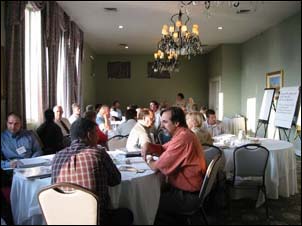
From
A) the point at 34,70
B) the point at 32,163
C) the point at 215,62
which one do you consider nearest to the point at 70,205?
the point at 32,163

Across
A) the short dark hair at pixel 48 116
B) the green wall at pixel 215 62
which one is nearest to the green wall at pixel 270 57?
the green wall at pixel 215 62

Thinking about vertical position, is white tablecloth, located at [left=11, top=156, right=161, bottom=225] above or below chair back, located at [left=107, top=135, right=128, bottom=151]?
below

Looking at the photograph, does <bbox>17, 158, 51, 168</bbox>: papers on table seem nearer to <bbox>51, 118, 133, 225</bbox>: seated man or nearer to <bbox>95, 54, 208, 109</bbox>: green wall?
<bbox>51, 118, 133, 225</bbox>: seated man

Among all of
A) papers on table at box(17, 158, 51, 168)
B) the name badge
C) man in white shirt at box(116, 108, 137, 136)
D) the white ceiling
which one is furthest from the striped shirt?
the white ceiling

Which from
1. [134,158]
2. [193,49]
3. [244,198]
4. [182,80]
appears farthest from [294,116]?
[182,80]

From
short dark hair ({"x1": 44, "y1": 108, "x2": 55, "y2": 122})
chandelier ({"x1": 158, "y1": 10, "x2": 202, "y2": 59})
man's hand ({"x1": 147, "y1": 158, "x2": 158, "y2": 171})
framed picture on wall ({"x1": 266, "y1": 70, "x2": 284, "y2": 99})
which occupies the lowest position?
man's hand ({"x1": 147, "y1": 158, "x2": 158, "y2": 171})

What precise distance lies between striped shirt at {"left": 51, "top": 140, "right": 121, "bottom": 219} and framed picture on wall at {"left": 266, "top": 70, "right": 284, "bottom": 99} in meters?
6.77

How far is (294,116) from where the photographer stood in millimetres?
6738

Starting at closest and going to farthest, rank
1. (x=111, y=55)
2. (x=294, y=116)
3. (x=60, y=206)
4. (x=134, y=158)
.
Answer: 1. (x=60, y=206)
2. (x=134, y=158)
3. (x=294, y=116)
4. (x=111, y=55)

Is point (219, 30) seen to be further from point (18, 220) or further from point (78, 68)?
point (18, 220)

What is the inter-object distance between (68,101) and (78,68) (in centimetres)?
131

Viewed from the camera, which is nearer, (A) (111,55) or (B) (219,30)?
(B) (219,30)

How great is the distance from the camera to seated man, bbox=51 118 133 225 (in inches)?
78.8

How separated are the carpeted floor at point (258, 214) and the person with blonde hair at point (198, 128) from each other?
2.56 feet
